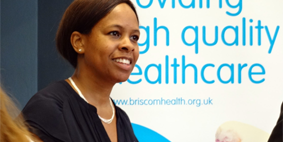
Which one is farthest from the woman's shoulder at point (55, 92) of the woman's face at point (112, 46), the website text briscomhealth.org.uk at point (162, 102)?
the website text briscomhealth.org.uk at point (162, 102)

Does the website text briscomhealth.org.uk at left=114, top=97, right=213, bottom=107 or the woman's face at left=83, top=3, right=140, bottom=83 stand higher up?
the woman's face at left=83, top=3, right=140, bottom=83

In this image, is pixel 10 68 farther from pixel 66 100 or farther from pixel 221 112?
pixel 221 112

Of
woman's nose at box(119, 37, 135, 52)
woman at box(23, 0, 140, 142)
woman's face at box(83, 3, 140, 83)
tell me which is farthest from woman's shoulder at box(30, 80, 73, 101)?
woman's nose at box(119, 37, 135, 52)

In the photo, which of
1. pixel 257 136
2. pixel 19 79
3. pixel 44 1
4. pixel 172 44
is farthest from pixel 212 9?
pixel 19 79

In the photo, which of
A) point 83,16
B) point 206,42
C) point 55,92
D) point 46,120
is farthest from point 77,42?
point 206,42

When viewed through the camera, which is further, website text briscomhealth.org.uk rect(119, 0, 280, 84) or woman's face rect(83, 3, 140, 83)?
website text briscomhealth.org.uk rect(119, 0, 280, 84)

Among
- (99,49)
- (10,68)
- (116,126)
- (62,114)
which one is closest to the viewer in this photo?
(62,114)

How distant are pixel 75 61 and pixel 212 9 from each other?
1.23 m

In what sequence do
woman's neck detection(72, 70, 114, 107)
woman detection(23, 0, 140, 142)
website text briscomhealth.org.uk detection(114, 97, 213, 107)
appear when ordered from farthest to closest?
website text briscomhealth.org.uk detection(114, 97, 213, 107)
woman's neck detection(72, 70, 114, 107)
woman detection(23, 0, 140, 142)

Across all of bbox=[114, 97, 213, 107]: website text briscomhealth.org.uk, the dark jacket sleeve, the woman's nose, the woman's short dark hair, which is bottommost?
bbox=[114, 97, 213, 107]: website text briscomhealth.org.uk

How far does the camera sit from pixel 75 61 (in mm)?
1585

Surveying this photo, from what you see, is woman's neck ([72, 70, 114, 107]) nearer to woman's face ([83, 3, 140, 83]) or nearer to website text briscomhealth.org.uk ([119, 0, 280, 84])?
woman's face ([83, 3, 140, 83])

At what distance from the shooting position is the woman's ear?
1496 millimetres

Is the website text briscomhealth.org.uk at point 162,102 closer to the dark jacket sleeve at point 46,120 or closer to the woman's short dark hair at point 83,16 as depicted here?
the woman's short dark hair at point 83,16
